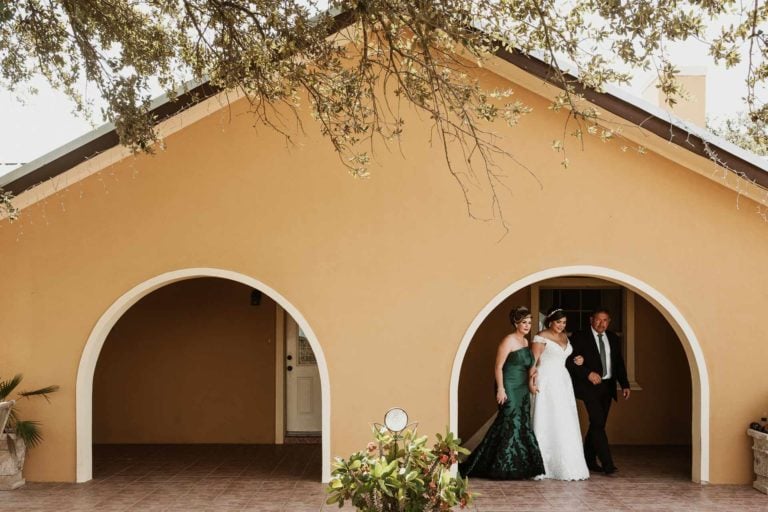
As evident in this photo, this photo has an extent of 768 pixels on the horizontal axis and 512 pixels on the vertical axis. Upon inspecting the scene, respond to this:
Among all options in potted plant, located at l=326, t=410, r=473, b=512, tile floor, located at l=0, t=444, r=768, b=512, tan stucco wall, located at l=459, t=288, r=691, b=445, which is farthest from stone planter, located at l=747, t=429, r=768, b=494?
potted plant, located at l=326, t=410, r=473, b=512

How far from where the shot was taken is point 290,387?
12000 millimetres

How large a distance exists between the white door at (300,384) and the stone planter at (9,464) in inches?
155

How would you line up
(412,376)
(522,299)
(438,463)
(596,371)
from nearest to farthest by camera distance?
(438,463)
(412,376)
(596,371)
(522,299)

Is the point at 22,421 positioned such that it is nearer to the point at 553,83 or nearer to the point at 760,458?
the point at 553,83

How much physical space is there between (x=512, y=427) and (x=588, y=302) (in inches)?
122

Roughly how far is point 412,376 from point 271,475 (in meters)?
2.01

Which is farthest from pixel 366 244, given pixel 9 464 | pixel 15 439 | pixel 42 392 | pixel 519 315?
pixel 9 464

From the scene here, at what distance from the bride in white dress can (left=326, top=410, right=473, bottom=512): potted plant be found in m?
4.41

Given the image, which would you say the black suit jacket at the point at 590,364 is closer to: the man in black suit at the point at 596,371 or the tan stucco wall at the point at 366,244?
the man in black suit at the point at 596,371

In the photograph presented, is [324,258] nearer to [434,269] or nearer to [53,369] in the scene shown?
[434,269]

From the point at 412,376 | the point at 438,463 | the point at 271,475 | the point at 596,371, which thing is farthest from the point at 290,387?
the point at 438,463

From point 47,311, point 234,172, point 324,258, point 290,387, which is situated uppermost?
point 234,172

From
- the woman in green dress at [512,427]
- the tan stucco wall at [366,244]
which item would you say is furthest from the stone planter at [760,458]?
the woman in green dress at [512,427]

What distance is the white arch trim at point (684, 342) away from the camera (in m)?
9.08
